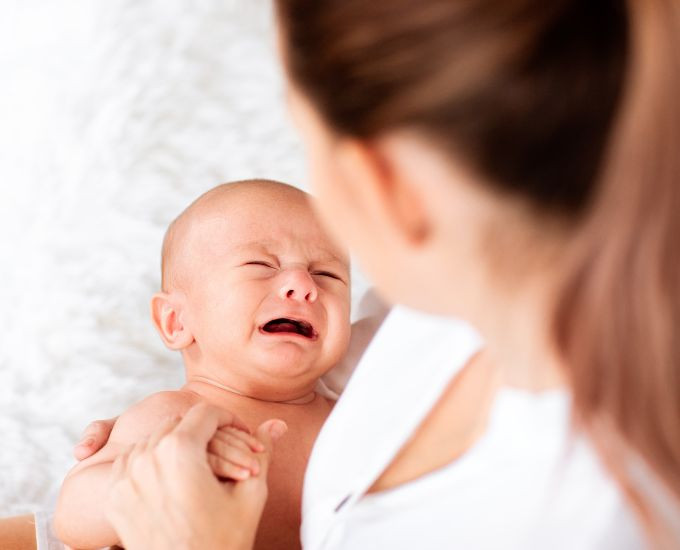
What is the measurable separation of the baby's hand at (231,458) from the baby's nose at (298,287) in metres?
0.33

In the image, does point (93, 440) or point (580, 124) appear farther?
point (93, 440)

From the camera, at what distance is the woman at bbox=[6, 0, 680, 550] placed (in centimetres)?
54

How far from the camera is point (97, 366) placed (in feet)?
5.26

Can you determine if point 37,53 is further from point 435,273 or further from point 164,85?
point 435,273

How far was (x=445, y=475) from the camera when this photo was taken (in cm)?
76

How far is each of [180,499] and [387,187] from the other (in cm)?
43

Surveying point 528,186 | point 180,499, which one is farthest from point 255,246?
point 528,186

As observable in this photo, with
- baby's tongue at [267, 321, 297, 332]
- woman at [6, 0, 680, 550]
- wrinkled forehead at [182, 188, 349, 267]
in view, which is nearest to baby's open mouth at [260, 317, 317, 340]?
baby's tongue at [267, 321, 297, 332]

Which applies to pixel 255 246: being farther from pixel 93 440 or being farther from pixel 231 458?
pixel 231 458

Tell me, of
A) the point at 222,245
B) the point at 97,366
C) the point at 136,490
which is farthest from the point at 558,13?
the point at 97,366

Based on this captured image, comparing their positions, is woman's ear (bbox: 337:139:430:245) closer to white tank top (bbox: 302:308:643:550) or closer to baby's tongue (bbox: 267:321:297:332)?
white tank top (bbox: 302:308:643:550)

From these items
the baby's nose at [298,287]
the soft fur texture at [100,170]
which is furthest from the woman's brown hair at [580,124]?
the soft fur texture at [100,170]

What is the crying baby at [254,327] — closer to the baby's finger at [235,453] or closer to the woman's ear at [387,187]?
the baby's finger at [235,453]

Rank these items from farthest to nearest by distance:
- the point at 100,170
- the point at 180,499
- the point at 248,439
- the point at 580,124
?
1. the point at 100,170
2. the point at 248,439
3. the point at 180,499
4. the point at 580,124
